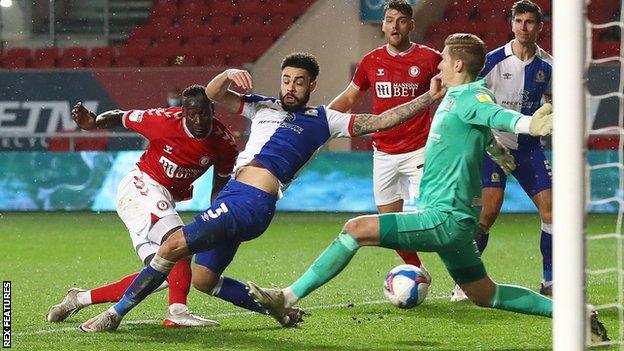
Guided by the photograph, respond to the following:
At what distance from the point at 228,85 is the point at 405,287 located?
1573mm

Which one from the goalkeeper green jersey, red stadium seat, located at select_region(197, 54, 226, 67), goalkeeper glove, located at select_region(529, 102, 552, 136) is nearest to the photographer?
goalkeeper glove, located at select_region(529, 102, 552, 136)

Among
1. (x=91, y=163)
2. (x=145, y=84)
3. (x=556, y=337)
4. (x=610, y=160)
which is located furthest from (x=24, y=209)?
(x=556, y=337)

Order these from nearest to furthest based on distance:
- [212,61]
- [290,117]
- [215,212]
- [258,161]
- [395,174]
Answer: [215,212], [258,161], [290,117], [395,174], [212,61]

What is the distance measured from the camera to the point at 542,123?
5176mm

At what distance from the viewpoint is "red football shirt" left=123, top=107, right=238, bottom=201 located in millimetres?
7348

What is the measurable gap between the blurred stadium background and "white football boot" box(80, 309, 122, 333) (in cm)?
930

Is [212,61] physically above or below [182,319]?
above

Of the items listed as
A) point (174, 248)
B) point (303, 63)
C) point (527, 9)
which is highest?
point (527, 9)

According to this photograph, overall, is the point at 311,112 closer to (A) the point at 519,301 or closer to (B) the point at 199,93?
(B) the point at 199,93

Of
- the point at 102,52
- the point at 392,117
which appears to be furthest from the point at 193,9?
the point at 392,117

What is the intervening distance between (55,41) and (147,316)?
48.5ft

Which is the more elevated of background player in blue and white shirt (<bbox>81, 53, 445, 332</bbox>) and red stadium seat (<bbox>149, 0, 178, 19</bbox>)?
red stadium seat (<bbox>149, 0, 178, 19</bbox>)

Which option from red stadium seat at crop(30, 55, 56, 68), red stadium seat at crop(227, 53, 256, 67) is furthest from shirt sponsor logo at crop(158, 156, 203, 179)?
red stadium seat at crop(30, 55, 56, 68)

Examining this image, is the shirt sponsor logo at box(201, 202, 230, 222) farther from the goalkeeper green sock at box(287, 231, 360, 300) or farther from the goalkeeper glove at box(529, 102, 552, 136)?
the goalkeeper glove at box(529, 102, 552, 136)
